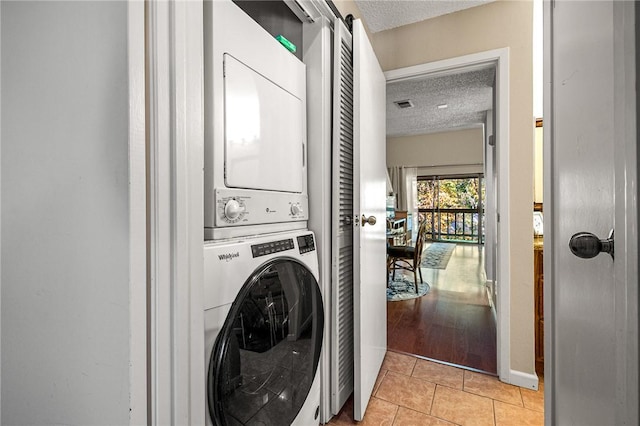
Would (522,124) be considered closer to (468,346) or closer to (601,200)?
(601,200)

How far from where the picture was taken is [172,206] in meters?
0.60

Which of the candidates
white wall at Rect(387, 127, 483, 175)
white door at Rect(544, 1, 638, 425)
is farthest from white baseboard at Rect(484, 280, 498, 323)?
white wall at Rect(387, 127, 483, 175)

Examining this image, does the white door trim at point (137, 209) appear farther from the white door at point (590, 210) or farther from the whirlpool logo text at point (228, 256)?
the white door at point (590, 210)

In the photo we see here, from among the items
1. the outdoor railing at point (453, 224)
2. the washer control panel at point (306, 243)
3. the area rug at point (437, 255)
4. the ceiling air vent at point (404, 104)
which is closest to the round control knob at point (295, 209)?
the washer control panel at point (306, 243)

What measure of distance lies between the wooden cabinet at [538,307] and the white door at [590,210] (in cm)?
112

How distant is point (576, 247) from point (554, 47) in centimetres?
70

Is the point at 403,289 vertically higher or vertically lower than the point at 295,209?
lower

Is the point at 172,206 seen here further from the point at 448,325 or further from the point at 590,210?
the point at 448,325

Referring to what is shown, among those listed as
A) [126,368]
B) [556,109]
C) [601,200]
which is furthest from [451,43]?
[126,368]

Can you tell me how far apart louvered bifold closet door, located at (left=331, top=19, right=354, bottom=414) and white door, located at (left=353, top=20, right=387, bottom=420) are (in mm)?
77

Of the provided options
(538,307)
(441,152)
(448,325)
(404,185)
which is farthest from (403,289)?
(441,152)

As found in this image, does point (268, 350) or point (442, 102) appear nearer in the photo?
point (268, 350)

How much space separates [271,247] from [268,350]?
0.33 metres

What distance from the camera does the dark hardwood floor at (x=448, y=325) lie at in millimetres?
2199
